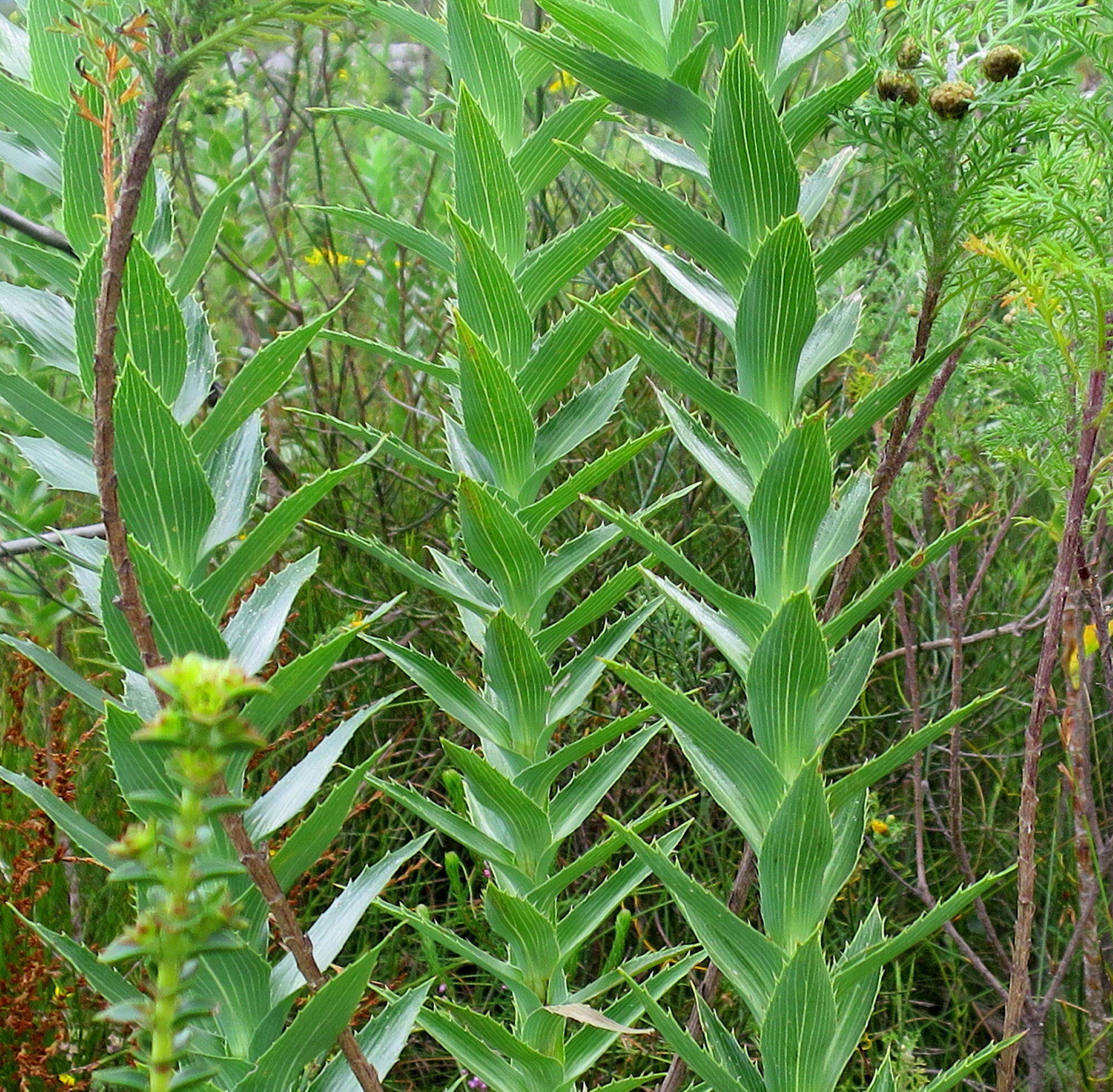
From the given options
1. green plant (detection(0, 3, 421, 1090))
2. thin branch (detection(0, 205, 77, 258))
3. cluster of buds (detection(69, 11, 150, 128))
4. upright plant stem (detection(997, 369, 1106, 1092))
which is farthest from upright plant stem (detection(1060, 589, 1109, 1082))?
thin branch (detection(0, 205, 77, 258))

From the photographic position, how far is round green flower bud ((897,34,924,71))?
3.28 ft

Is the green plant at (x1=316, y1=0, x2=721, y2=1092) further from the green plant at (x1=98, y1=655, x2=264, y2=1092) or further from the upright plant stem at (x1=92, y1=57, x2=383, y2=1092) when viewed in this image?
the green plant at (x1=98, y1=655, x2=264, y2=1092)

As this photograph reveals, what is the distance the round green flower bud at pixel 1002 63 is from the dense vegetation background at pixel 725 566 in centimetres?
4

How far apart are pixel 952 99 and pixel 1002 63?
0.15ft

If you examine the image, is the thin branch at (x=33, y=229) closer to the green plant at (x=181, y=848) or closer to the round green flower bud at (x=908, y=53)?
the round green flower bud at (x=908, y=53)

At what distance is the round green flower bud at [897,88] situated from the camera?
0.98 meters

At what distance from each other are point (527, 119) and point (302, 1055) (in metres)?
2.30

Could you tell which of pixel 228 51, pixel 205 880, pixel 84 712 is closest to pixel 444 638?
pixel 84 712

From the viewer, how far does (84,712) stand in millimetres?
2469

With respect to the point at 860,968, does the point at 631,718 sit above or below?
above

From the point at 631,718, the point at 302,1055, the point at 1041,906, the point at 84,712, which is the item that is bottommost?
the point at 1041,906

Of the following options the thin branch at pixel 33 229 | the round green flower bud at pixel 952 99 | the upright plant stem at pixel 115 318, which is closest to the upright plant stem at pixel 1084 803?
the round green flower bud at pixel 952 99

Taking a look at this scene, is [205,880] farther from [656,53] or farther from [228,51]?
[656,53]

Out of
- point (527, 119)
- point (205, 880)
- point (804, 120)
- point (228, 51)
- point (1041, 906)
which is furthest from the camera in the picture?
point (527, 119)
